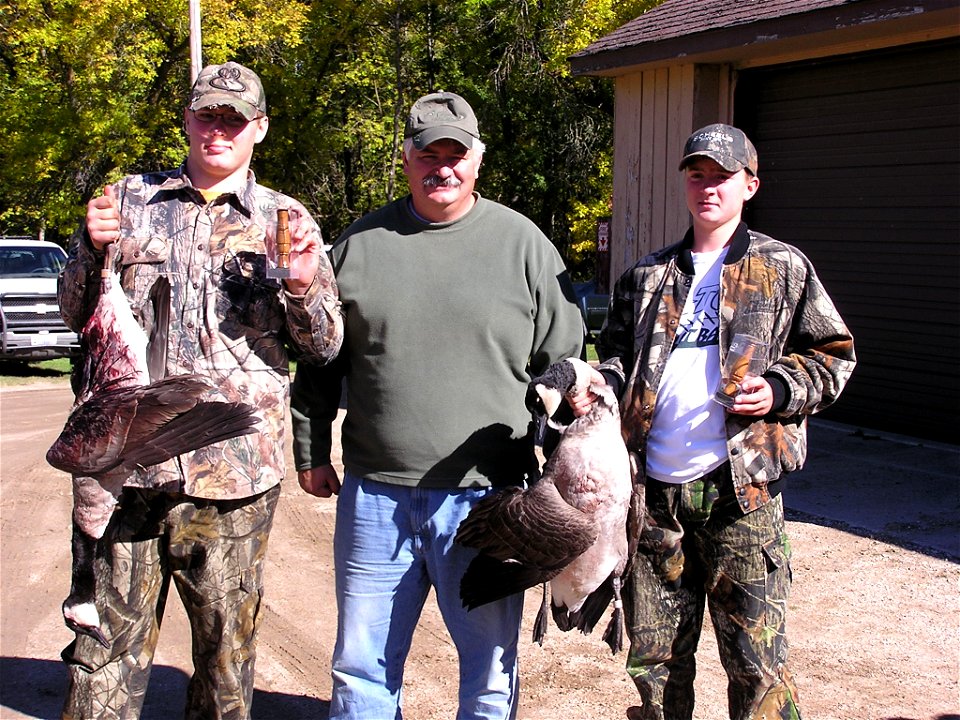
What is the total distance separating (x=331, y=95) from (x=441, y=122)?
22943mm

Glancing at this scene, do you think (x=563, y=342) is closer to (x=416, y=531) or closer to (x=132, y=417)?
(x=416, y=531)

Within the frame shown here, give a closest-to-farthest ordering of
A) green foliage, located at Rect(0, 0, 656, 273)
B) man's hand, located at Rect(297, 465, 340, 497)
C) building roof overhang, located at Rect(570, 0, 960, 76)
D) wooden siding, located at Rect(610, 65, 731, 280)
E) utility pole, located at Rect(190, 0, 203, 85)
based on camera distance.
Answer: man's hand, located at Rect(297, 465, 340, 497), building roof overhang, located at Rect(570, 0, 960, 76), wooden siding, located at Rect(610, 65, 731, 280), utility pole, located at Rect(190, 0, 203, 85), green foliage, located at Rect(0, 0, 656, 273)

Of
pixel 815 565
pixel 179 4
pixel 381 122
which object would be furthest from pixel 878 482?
pixel 381 122

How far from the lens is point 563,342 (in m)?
3.43

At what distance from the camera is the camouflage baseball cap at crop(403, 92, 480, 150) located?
326 cm

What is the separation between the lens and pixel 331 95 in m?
25.2

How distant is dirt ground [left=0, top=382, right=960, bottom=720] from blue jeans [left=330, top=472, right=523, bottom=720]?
0.96 meters

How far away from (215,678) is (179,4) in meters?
17.6

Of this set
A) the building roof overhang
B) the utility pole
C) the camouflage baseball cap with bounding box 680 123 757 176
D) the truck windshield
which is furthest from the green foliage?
the camouflage baseball cap with bounding box 680 123 757 176

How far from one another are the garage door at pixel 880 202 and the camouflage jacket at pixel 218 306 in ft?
22.2

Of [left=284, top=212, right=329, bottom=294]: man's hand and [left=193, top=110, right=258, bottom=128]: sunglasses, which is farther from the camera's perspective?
[left=193, top=110, right=258, bottom=128]: sunglasses

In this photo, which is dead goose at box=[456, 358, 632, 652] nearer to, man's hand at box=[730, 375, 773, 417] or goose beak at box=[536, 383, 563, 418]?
goose beak at box=[536, 383, 563, 418]

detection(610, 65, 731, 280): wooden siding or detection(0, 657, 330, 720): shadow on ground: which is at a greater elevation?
detection(610, 65, 731, 280): wooden siding

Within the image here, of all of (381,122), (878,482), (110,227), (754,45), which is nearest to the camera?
(110,227)
